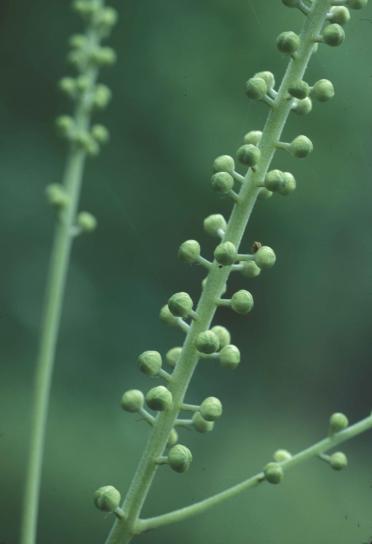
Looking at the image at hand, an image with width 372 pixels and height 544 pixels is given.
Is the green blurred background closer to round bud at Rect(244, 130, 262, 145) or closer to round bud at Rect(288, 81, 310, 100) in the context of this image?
round bud at Rect(244, 130, 262, 145)

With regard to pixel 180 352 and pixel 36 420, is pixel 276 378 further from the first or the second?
pixel 36 420

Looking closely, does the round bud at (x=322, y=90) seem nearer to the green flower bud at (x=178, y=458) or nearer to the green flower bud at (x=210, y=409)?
the green flower bud at (x=210, y=409)

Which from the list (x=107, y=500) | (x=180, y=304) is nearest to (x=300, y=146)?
(x=180, y=304)

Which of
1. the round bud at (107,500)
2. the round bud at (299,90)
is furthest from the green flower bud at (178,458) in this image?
the round bud at (299,90)

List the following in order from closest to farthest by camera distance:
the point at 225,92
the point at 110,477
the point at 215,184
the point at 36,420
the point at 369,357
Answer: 1. the point at 36,420
2. the point at 215,184
3. the point at 110,477
4. the point at 225,92
5. the point at 369,357

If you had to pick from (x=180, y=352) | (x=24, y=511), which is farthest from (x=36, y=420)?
(x=180, y=352)

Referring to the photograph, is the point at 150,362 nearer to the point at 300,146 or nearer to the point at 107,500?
the point at 107,500
